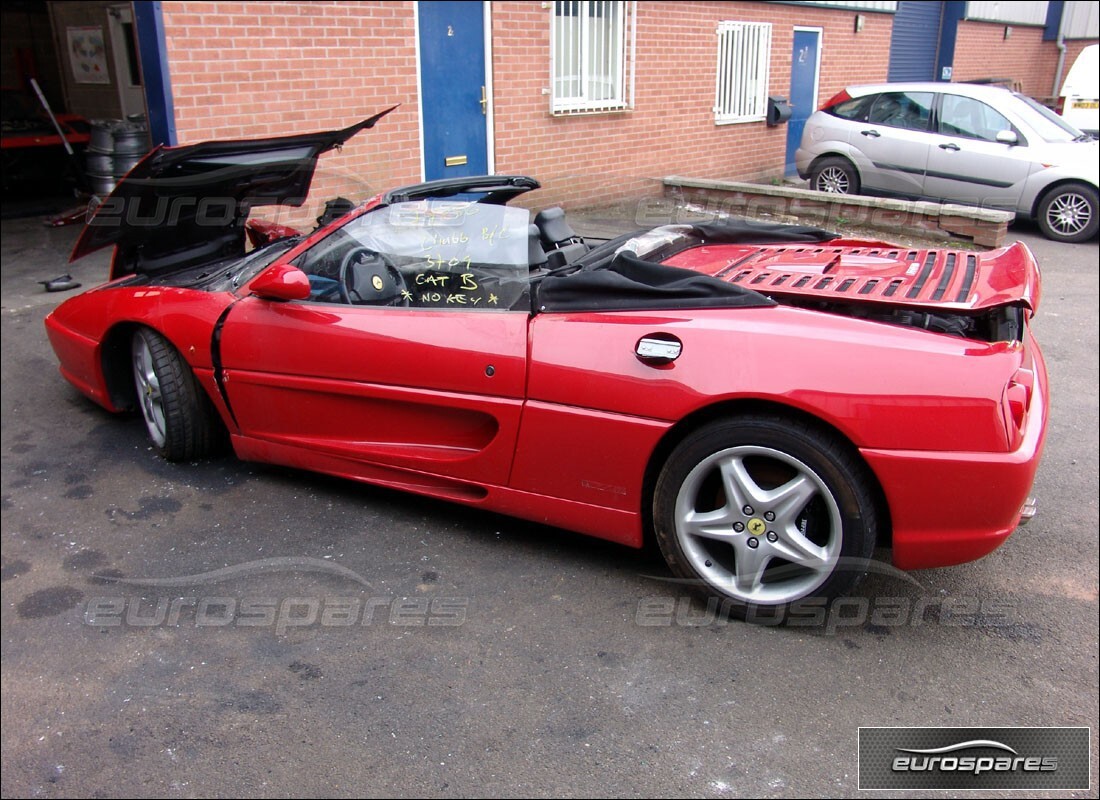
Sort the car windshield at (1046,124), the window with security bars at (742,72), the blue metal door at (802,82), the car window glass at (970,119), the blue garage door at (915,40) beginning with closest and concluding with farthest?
1. the car windshield at (1046,124)
2. the car window glass at (970,119)
3. the window with security bars at (742,72)
4. the blue metal door at (802,82)
5. the blue garage door at (915,40)

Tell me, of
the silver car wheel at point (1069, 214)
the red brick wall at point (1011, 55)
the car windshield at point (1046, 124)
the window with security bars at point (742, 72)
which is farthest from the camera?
the red brick wall at point (1011, 55)

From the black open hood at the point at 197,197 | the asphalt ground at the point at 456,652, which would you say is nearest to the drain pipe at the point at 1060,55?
the asphalt ground at the point at 456,652

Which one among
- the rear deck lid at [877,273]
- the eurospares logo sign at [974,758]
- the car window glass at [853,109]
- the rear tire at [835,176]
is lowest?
the eurospares logo sign at [974,758]

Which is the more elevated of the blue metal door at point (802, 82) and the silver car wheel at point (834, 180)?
the blue metal door at point (802, 82)

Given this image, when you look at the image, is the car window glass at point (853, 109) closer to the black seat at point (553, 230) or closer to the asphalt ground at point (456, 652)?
the asphalt ground at point (456, 652)

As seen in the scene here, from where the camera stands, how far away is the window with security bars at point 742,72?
12344mm

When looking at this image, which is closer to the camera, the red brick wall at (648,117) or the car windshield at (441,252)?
the car windshield at (441,252)

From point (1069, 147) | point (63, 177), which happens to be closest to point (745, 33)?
point (1069, 147)

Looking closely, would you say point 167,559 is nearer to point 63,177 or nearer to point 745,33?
point 63,177

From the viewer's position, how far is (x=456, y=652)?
9.41 feet

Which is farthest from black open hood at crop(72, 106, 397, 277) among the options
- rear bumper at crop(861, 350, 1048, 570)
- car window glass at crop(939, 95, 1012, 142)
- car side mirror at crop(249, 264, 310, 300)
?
car window glass at crop(939, 95, 1012, 142)

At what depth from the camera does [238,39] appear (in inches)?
285

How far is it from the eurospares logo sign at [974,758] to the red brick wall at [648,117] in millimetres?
8030

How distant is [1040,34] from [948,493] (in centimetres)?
2482
